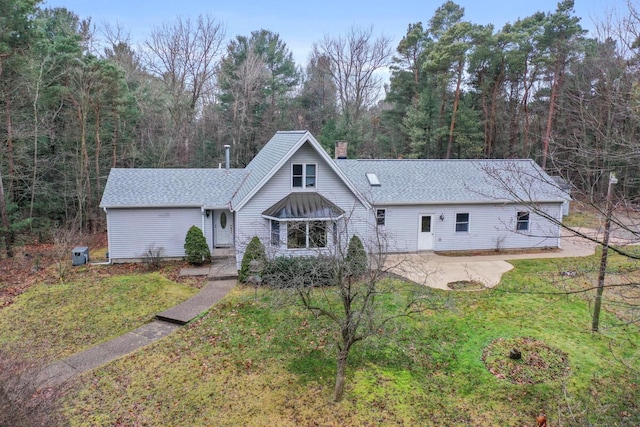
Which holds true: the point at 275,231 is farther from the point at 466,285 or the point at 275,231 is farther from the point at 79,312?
the point at 466,285

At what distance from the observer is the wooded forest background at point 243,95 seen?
70.8ft

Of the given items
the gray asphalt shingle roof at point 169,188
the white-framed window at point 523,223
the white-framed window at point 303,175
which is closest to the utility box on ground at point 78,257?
the gray asphalt shingle roof at point 169,188

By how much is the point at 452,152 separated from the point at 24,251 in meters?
30.1

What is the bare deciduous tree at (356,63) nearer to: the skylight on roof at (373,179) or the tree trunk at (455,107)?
the tree trunk at (455,107)

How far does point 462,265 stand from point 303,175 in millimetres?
7519

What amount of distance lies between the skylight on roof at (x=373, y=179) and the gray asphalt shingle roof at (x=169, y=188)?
6100 mm

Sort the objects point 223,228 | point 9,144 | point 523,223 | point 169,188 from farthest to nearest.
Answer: point 9,144 → point 523,223 → point 223,228 → point 169,188

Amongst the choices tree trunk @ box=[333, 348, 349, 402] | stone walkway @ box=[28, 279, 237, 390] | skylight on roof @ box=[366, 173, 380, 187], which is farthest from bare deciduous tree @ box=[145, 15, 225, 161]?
tree trunk @ box=[333, 348, 349, 402]

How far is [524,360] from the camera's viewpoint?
9344 mm

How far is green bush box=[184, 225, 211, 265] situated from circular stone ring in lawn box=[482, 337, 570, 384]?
11148 mm

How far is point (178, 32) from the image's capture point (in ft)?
102

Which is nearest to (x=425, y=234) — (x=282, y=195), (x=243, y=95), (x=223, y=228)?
(x=282, y=195)

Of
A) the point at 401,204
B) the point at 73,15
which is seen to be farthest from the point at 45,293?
the point at 73,15

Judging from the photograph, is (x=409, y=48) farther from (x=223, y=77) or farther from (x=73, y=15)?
(x=73, y=15)
